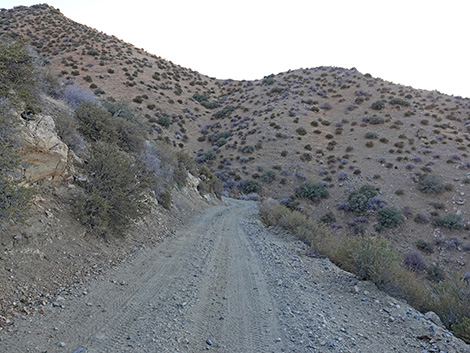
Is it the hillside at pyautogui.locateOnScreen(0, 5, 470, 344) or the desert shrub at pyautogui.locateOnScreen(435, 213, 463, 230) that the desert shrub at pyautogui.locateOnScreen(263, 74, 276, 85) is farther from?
the desert shrub at pyautogui.locateOnScreen(435, 213, 463, 230)

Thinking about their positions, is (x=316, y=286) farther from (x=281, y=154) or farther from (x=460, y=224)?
(x=281, y=154)

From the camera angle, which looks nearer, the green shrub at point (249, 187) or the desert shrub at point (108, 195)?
the desert shrub at point (108, 195)

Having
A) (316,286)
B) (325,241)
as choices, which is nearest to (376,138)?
(325,241)

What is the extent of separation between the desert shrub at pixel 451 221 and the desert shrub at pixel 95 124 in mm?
22020

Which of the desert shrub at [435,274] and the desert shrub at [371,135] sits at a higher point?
the desert shrub at [371,135]

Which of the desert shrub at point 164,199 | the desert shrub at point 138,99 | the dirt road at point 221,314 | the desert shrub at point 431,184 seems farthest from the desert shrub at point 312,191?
the desert shrub at point 138,99

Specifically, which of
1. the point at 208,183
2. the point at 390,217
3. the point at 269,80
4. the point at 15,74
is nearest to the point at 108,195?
the point at 15,74

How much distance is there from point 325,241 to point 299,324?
5784 millimetres

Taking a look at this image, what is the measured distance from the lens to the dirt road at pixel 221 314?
13.2 ft

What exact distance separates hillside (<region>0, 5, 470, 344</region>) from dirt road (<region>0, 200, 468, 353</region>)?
12565 millimetres

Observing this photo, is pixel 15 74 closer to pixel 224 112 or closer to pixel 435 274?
pixel 435 274

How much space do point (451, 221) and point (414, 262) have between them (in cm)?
601

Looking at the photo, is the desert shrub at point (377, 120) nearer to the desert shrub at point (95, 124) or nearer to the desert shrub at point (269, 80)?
the desert shrub at point (269, 80)

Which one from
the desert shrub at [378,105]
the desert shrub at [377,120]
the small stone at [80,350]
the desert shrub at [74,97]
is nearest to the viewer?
the small stone at [80,350]
